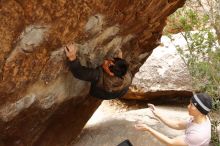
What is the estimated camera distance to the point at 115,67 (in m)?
5.82

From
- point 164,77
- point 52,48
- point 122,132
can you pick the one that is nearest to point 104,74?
point 52,48

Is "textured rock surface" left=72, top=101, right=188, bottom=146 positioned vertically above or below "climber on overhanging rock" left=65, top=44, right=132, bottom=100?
below

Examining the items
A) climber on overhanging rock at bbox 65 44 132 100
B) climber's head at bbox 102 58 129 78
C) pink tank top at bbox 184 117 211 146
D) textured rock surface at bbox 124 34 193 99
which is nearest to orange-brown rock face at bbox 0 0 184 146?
climber on overhanging rock at bbox 65 44 132 100

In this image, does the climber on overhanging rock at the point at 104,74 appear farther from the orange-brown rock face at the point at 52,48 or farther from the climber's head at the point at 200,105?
the climber's head at the point at 200,105

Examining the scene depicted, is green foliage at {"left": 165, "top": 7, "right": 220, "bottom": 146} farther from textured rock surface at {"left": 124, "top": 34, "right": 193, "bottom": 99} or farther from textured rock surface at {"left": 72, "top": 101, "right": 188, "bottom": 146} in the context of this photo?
textured rock surface at {"left": 124, "top": 34, "right": 193, "bottom": 99}

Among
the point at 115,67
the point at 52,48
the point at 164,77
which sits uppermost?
the point at 52,48

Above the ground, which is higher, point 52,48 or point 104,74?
point 52,48

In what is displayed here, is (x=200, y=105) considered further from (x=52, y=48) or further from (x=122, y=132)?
(x=122, y=132)

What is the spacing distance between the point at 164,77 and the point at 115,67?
4974 millimetres

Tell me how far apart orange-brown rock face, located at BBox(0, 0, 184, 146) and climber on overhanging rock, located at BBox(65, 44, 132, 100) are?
0.16 m

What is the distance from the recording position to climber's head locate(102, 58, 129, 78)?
5812 millimetres

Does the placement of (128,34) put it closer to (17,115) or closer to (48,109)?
(48,109)

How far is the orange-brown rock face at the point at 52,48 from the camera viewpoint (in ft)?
15.1

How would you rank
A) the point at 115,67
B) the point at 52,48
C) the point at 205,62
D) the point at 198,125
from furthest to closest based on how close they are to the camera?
the point at 205,62, the point at 115,67, the point at 198,125, the point at 52,48
